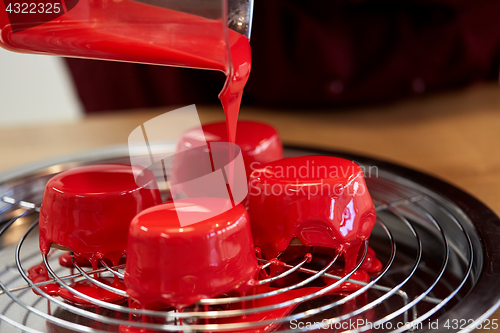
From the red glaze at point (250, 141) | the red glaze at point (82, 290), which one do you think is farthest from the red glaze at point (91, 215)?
the red glaze at point (250, 141)

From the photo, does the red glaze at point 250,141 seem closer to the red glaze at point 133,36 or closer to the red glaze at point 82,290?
the red glaze at point 133,36

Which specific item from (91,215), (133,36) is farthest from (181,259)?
(133,36)

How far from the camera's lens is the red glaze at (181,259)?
22.6 inches

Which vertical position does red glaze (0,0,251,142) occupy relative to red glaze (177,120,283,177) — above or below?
above

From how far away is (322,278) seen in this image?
0.70 metres

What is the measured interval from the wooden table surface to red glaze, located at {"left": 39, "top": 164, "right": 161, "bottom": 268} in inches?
20.2

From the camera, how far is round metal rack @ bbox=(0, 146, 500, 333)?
556 mm

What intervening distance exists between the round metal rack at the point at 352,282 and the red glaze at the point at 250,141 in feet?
0.63

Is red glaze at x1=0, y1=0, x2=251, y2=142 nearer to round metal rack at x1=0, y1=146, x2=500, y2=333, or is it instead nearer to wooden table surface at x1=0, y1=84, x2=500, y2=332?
round metal rack at x1=0, y1=146, x2=500, y2=333

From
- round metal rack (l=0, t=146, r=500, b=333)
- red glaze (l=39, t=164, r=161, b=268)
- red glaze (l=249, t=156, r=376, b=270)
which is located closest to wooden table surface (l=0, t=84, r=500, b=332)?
round metal rack (l=0, t=146, r=500, b=333)

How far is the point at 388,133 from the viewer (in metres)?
1.37

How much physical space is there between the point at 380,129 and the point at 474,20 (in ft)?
2.00

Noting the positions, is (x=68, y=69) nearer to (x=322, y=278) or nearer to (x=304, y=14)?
(x=304, y=14)

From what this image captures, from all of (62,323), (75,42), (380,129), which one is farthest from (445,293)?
(380,129)
